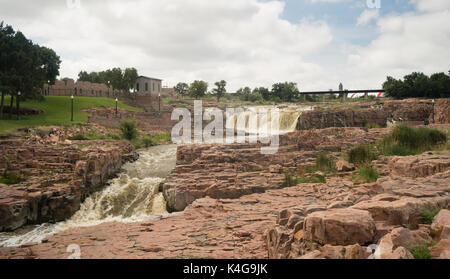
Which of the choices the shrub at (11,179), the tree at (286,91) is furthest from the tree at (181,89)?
the shrub at (11,179)

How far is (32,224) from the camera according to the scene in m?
11.5

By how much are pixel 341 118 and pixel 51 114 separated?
3534cm

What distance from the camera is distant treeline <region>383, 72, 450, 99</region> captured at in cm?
4475

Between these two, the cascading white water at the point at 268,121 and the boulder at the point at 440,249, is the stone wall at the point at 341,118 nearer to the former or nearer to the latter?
the cascading white water at the point at 268,121

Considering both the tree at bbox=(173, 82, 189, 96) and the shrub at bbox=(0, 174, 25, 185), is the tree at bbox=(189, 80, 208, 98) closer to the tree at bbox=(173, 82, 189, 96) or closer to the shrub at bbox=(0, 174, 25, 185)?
the tree at bbox=(173, 82, 189, 96)

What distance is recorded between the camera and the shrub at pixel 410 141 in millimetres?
12492

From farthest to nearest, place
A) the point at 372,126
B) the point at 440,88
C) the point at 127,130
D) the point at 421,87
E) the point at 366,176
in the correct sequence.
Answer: the point at 421,87 → the point at 440,88 → the point at 127,130 → the point at 372,126 → the point at 366,176

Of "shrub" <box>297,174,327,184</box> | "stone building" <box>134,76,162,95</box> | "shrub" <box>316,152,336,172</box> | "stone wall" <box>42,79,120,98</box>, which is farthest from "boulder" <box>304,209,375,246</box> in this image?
"stone building" <box>134,76,162,95</box>

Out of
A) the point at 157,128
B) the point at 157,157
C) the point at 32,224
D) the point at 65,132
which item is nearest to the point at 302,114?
the point at 157,157

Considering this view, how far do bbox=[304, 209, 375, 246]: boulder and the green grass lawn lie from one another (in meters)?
25.7

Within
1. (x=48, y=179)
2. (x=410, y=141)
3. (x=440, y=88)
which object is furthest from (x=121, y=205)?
(x=440, y=88)

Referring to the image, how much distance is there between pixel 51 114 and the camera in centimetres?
3388

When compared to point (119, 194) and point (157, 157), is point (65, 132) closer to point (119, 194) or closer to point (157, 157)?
point (157, 157)

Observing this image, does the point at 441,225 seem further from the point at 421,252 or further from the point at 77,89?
the point at 77,89
